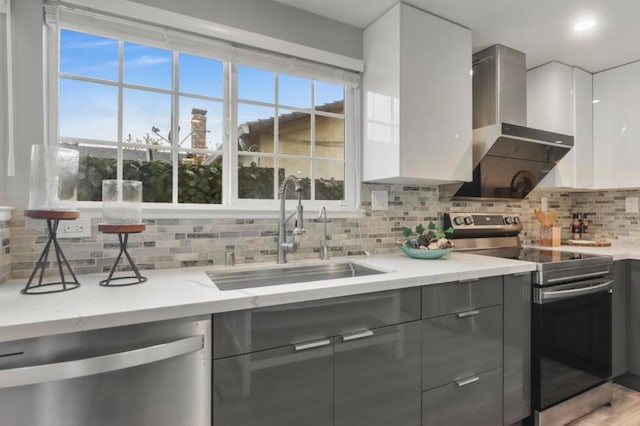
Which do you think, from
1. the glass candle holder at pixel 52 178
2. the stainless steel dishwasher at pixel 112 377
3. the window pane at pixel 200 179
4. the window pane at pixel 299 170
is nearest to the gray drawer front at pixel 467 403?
the stainless steel dishwasher at pixel 112 377

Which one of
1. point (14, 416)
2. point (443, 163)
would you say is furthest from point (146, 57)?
point (443, 163)

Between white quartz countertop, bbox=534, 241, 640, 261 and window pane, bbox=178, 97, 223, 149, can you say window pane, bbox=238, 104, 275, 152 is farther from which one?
white quartz countertop, bbox=534, 241, 640, 261

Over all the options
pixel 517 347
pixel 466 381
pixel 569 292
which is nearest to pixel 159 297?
pixel 466 381

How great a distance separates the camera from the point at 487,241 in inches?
101

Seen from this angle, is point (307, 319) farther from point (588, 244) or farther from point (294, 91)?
point (588, 244)

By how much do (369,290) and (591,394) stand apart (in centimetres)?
175

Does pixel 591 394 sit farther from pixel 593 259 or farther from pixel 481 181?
pixel 481 181

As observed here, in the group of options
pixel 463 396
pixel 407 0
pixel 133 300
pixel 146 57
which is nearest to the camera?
pixel 133 300

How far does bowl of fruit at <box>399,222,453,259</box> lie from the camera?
1949mm

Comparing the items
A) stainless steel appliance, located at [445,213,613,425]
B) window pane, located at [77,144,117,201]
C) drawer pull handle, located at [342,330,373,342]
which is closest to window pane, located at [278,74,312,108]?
window pane, located at [77,144,117,201]

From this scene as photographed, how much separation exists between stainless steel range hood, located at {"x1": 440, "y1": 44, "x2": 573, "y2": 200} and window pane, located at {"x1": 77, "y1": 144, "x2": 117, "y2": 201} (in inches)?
80.2

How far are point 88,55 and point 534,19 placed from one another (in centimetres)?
243

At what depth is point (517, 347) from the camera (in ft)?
5.90

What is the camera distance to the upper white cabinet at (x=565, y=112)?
2693 mm
